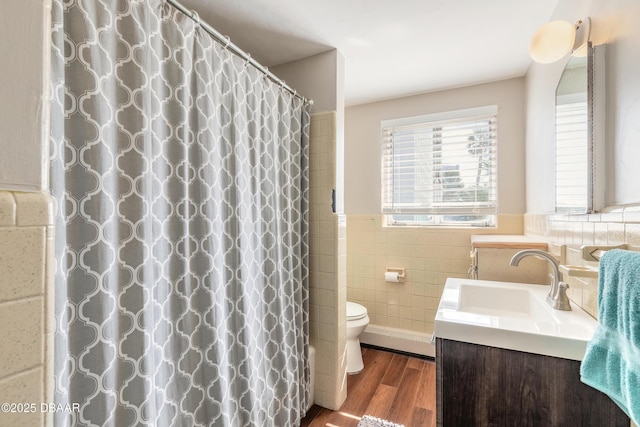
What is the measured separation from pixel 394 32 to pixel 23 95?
177cm

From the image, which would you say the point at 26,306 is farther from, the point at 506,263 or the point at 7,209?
the point at 506,263

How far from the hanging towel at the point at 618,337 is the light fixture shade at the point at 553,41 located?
947 millimetres

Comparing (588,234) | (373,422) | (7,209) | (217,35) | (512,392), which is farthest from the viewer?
(373,422)

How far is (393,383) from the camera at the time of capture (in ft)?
6.54

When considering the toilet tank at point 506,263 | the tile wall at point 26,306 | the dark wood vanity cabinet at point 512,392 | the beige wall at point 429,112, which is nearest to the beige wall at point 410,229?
the beige wall at point 429,112

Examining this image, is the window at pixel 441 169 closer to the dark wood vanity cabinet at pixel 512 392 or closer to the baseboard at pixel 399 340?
the baseboard at pixel 399 340

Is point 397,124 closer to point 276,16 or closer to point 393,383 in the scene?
point 276,16

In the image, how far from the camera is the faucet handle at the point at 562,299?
1092 mm


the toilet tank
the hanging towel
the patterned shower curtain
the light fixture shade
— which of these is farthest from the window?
the hanging towel

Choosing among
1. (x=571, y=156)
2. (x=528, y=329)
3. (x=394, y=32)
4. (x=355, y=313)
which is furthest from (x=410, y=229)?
(x=528, y=329)

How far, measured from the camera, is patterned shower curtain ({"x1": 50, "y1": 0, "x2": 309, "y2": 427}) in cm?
72

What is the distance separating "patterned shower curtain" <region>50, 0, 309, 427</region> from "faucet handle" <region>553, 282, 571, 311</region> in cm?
118

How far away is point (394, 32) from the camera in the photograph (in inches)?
64.6

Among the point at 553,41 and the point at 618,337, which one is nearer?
the point at 618,337
